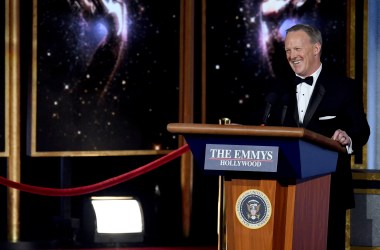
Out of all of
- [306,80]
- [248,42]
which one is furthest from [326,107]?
[248,42]

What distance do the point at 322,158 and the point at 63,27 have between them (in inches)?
134

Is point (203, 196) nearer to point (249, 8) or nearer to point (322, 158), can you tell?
point (249, 8)

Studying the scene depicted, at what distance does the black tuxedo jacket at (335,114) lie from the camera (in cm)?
411

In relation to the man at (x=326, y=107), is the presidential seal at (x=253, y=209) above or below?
below

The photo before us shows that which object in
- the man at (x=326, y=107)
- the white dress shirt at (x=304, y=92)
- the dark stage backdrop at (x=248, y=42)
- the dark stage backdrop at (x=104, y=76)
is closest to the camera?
the man at (x=326, y=107)

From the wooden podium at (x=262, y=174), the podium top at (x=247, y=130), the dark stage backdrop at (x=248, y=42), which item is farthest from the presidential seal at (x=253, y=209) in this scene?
the dark stage backdrop at (x=248, y=42)

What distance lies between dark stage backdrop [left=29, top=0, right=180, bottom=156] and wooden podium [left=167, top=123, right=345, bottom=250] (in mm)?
3267

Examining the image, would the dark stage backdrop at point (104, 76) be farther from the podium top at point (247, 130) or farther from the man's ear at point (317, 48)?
the podium top at point (247, 130)

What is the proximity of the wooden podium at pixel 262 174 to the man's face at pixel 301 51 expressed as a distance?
499 millimetres

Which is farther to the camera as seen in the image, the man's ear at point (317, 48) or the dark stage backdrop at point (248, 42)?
the dark stage backdrop at point (248, 42)

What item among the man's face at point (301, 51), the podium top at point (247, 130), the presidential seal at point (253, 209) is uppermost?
the man's face at point (301, 51)

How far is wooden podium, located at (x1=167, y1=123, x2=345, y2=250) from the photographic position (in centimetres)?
348

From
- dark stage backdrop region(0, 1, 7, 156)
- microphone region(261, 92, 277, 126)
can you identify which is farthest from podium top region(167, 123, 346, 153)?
dark stage backdrop region(0, 1, 7, 156)

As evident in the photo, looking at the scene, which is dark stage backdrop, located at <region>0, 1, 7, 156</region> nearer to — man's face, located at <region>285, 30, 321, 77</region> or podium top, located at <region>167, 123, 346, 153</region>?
man's face, located at <region>285, 30, 321, 77</region>
